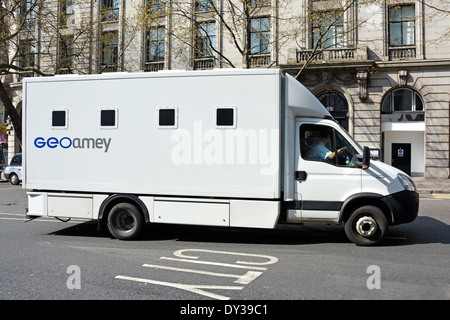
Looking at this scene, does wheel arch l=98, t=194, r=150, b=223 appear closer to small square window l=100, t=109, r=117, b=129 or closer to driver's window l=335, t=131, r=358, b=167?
small square window l=100, t=109, r=117, b=129

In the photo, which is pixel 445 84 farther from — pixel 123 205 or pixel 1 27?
pixel 1 27

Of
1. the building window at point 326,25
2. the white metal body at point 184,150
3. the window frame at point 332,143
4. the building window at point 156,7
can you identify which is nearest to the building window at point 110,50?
the building window at point 156,7

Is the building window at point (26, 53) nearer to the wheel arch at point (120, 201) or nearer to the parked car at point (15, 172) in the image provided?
the parked car at point (15, 172)

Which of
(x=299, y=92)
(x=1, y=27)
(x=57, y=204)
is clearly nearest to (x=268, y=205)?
(x=299, y=92)

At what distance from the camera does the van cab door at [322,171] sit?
7.40 meters

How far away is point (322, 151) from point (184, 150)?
8.31ft

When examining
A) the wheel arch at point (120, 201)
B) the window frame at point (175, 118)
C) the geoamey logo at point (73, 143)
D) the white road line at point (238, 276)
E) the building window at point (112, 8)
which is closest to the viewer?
the white road line at point (238, 276)

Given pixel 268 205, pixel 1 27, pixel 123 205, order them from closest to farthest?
1. pixel 268 205
2. pixel 123 205
3. pixel 1 27

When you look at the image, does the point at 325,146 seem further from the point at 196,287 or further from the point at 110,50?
the point at 110,50

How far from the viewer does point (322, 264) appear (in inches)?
248

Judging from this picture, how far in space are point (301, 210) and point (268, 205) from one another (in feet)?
2.06

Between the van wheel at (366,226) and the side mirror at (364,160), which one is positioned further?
the van wheel at (366,226)

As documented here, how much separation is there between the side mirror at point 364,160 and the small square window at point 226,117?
229cm
